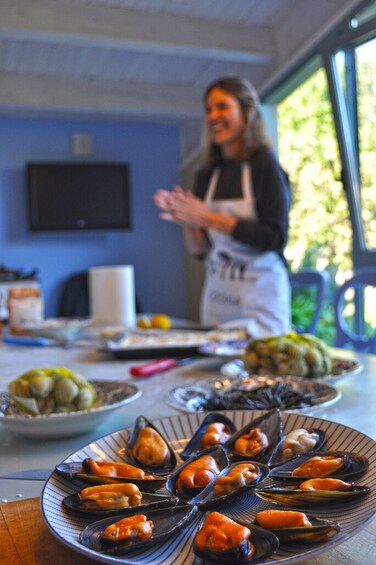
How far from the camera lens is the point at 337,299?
2.15 meters

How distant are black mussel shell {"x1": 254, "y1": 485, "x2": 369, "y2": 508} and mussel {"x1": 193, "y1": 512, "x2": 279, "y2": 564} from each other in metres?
0.06

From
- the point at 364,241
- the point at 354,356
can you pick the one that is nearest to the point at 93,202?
the point at 364,241

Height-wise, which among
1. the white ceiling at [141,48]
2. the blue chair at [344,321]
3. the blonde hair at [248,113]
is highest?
the white ceiling at [141,48]

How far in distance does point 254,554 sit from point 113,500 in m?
0.13

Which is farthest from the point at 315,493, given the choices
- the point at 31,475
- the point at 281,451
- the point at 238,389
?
the point at 238,389

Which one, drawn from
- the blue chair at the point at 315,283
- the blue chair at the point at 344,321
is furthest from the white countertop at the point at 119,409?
the blue chair at the point at 315,283

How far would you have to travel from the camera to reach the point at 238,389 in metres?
0.94

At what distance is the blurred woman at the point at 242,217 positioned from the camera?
1.97 metres

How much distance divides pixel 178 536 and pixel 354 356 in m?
0.99

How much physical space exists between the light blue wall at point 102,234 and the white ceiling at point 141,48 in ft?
0.91

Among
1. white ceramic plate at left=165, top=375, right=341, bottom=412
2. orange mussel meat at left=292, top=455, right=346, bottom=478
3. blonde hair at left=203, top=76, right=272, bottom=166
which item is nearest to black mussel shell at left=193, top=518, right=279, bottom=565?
orange mussel meat at left=292, top=455, right=346, bottom=478

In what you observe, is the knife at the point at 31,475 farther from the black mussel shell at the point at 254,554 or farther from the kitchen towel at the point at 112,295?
the kitchen towel at the point at 112,295

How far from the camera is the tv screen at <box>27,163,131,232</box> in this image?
507 centimetres

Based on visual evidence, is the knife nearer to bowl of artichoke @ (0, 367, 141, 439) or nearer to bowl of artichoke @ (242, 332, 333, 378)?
bowl of artichoke @ (0, 367, 141, 439)
